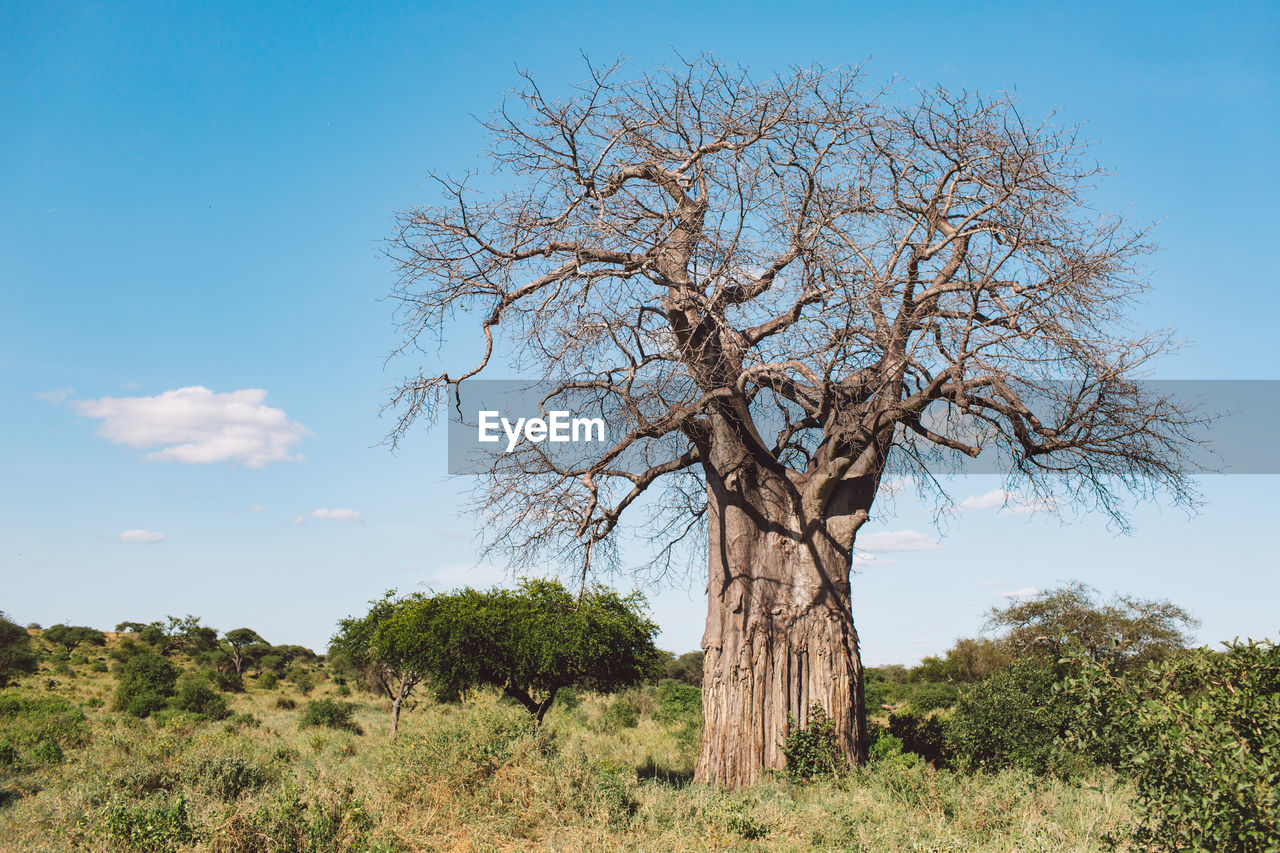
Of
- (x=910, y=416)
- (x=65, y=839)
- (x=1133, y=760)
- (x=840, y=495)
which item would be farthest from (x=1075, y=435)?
(x=65, y=839)

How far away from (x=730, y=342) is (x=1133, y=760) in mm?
6721

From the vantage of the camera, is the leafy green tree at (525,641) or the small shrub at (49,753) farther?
the leafy green tree at (525,641)

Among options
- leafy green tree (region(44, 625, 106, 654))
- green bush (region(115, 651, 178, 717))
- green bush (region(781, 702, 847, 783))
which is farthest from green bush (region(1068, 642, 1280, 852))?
leafy green tree (region(44, 625, 106, 654))

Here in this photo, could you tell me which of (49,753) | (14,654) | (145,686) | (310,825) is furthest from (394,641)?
(14,654)

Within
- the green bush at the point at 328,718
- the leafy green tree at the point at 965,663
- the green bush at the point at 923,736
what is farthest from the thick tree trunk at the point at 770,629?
the leafy green tree at the point at 965,663

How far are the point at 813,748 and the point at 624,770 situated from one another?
88.9 inches

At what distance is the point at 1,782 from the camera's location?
12.1 metres

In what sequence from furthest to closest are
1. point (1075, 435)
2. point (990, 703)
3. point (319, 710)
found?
point (319, 710)
point (990, 703)
point (1075, 435)

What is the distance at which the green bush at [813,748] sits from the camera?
10391mm

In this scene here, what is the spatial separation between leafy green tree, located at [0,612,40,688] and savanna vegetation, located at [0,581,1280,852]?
10.7 meters

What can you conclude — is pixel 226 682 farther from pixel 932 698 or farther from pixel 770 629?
pixel 770 629

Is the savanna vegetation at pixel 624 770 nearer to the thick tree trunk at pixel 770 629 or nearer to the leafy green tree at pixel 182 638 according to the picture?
the thick tree trunk at pixel 770 629

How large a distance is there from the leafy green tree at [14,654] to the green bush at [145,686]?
5.81 m

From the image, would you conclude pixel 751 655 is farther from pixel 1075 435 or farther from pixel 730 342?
pixel 1075 435
